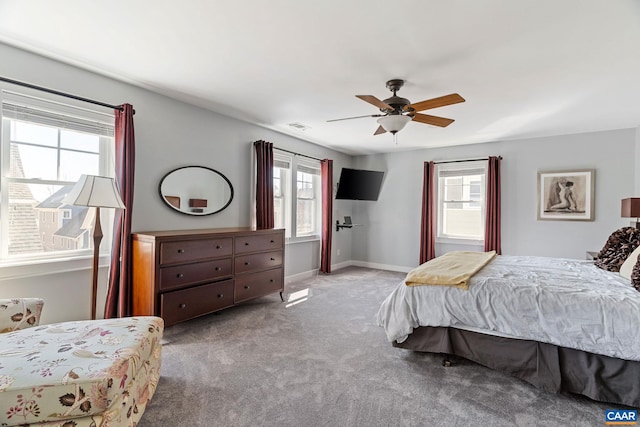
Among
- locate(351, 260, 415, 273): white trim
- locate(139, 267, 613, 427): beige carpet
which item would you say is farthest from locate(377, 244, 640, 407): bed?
locate(351, 260, 415, 273): white trim

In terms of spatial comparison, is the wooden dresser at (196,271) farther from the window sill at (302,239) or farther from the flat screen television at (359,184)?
the flat screen television at (359,184)

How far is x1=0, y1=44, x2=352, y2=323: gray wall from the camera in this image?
2578 millimetres

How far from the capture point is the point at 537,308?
7.09ft

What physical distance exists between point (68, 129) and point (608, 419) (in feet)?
15.0

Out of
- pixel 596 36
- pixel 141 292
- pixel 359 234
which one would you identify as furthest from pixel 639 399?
pixel 359 234

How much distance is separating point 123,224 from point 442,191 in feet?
17.2

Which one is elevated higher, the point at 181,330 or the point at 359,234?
the point at 359,234

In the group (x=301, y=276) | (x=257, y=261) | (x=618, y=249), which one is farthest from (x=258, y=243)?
(x=618, y=249)

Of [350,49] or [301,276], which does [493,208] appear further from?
[350,49]

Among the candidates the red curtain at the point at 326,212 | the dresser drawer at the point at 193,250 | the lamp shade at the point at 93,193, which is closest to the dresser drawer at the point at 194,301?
the dresser drawer at the point at 193,250

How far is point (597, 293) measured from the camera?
213 centimetres

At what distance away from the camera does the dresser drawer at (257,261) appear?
12.0ft

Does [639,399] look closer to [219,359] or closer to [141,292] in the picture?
[219,359]

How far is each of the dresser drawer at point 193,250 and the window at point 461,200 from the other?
4.23 meters
